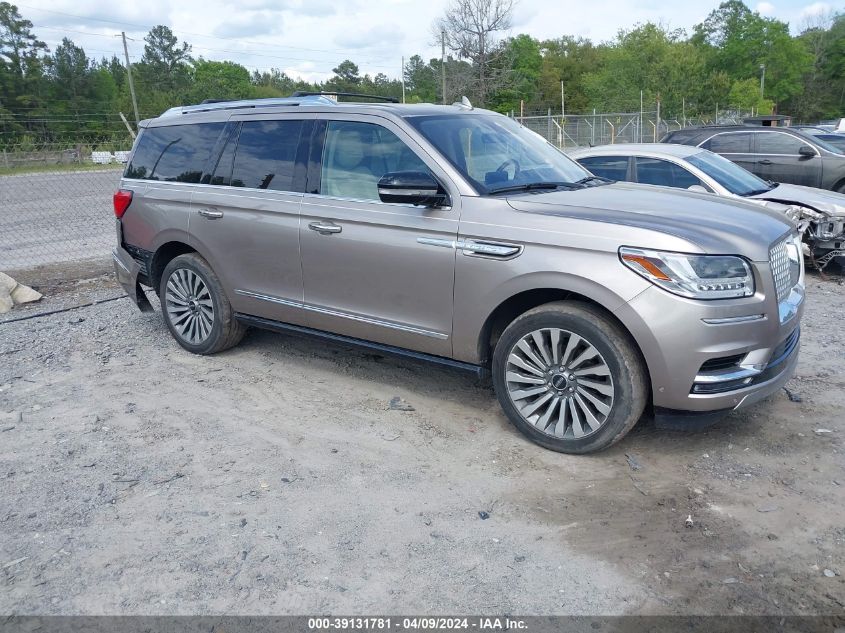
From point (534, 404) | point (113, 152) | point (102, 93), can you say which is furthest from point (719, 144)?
point (102, 93)

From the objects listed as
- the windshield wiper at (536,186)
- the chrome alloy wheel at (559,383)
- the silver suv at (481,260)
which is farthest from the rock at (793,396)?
the windshield wiper at (536,186)

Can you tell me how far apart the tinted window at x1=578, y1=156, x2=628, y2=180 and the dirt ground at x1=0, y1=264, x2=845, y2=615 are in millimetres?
3566

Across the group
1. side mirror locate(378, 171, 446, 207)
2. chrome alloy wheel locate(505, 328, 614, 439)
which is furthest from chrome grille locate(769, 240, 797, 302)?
side mirror locate(378, 171, 446, 207)

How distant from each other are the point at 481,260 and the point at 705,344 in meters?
1.35

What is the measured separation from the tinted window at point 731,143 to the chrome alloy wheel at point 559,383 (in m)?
9.93

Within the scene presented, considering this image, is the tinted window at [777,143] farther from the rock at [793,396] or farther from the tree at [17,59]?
the tree at [17,59]

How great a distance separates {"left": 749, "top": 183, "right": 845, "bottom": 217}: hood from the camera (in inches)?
333

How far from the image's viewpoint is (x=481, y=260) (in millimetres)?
4387

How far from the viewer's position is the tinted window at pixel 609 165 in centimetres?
→ 866

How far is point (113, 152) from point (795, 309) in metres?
38.6

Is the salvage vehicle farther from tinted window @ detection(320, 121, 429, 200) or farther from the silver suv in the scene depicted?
tinted window @ detection(320, 121, 429, 200)

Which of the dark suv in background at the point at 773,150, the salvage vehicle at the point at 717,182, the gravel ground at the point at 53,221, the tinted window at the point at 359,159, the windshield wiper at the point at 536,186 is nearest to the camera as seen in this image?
the windshield wiper at the point at 536,186

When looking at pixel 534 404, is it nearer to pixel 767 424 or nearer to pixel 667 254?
pixel 667 254

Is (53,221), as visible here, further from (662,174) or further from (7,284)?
(662,174)
